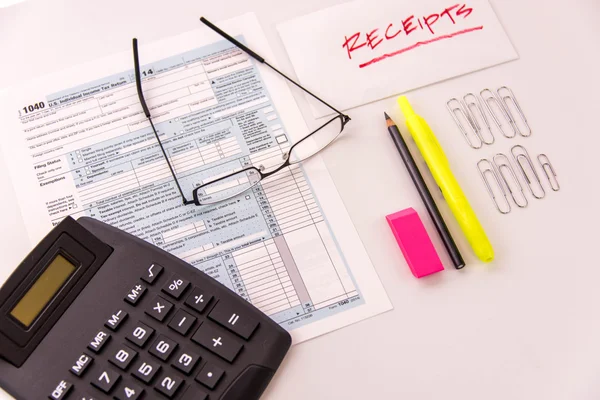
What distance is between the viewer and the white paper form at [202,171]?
56 cm

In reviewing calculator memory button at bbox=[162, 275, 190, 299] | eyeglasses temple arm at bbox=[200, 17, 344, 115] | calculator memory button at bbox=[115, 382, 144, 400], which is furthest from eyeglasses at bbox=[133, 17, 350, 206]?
calculator memory button at bbox=[115, 382, 144, 400]

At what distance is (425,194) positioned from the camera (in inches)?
23.0

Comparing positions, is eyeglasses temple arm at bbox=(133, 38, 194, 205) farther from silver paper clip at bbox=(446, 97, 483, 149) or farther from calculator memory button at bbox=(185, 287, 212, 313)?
silver paper clip at bbox=(446, 97, 483, 149)

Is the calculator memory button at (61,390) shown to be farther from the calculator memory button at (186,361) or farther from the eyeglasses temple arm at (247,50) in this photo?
the eyeglasses temple arm at (247,50)

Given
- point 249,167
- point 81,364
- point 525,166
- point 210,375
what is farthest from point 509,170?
point 81,364

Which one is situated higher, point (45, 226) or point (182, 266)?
point (45, 226)

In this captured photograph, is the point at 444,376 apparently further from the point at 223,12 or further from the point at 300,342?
the point at 223,12

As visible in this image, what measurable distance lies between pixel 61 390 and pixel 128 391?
6 cm

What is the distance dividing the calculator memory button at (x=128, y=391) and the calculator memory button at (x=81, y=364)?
4 cm

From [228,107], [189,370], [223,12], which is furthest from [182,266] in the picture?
[223,12]

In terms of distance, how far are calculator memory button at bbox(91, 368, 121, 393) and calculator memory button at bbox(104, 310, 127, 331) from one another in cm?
4

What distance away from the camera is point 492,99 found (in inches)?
25.3

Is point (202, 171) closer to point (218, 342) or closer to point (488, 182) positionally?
point (218, 342)

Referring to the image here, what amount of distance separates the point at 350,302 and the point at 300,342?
0.07 metres
